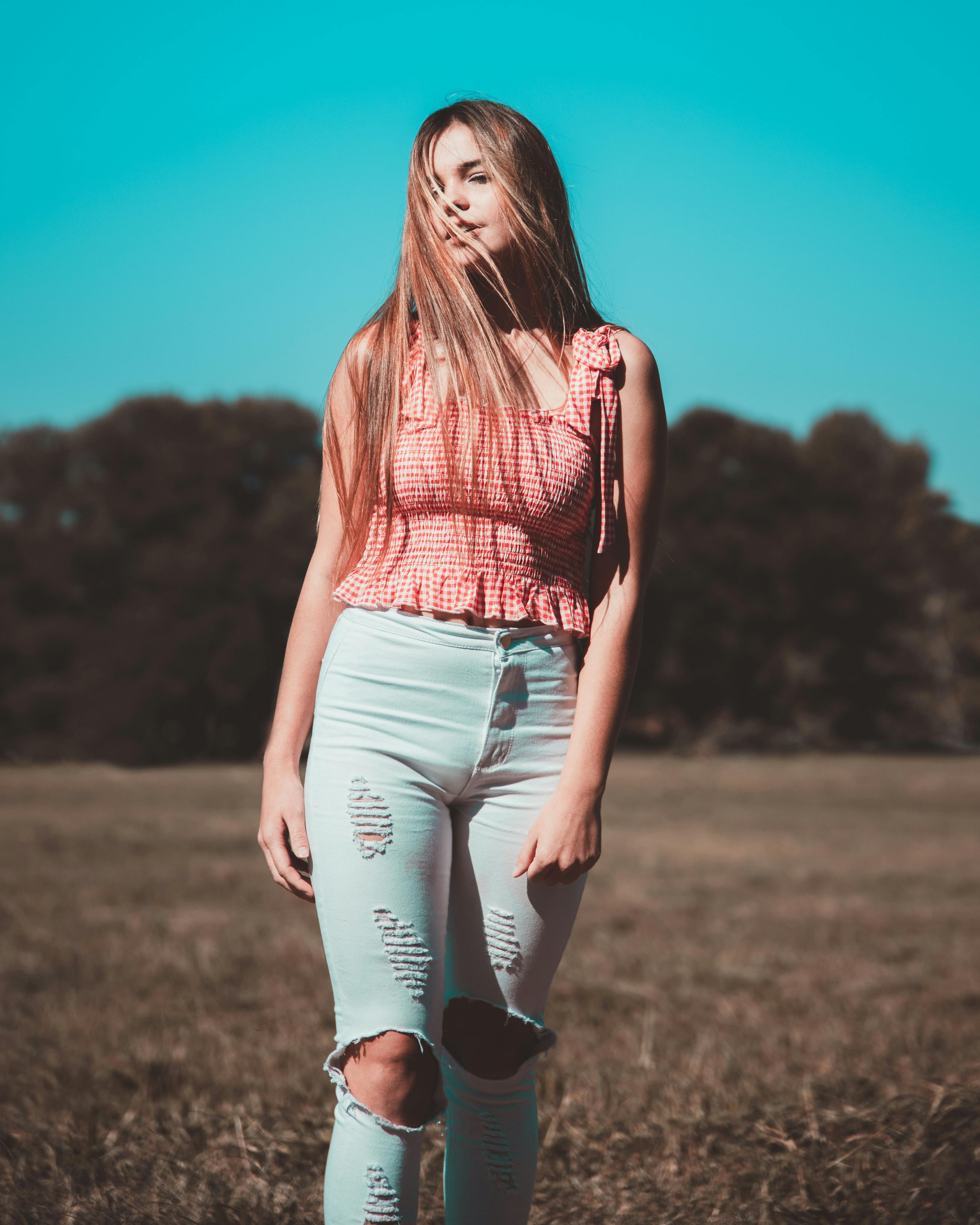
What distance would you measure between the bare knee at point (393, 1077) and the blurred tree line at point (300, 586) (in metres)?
15.5

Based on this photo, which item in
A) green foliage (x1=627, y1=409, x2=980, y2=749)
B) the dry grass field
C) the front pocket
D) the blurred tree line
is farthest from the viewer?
green foliage (x1=627, y1=409, x2=980, y2=749)

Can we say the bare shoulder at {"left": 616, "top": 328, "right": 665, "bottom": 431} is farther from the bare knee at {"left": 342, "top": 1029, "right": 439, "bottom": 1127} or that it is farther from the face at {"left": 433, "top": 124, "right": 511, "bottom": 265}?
the bare knee at {"left": 342, "top": 1029, "right": 439, "bottom": 1127}

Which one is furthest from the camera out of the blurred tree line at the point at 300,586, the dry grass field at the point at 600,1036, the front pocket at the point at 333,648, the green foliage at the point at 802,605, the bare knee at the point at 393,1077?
the green foliage at the point at 802,605

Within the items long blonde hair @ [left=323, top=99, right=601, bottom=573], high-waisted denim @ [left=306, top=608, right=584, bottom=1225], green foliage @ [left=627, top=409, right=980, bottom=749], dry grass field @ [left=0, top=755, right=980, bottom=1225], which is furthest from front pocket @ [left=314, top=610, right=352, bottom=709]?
green foliage @ [left=627, top=409, right=980, bottom=749]

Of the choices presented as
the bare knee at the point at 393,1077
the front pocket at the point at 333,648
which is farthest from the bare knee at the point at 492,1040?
the front pocket at the point at 333,648

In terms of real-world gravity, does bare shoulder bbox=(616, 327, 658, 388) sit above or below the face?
below

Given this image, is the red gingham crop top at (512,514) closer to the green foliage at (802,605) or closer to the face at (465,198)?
the face at (465,198)

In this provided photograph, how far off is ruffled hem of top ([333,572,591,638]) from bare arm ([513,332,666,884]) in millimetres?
73

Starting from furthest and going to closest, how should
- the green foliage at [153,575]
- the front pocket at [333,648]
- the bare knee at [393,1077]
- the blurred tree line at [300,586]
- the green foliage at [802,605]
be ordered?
the green foliage at [802,605], the blurred tree line at [300,586], the green foliage at [153,575], the front pocket at [333,648], the bare knee at [393,1077]

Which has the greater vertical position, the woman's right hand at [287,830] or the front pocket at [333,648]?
the front pocket at [333,648]

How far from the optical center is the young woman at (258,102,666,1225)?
1721 millimetres

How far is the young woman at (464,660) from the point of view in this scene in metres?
1.72

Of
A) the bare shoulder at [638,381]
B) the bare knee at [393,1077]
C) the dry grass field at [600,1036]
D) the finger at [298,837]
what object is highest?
the bare shoulder at [638,381]

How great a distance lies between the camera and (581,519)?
6.14 ft
